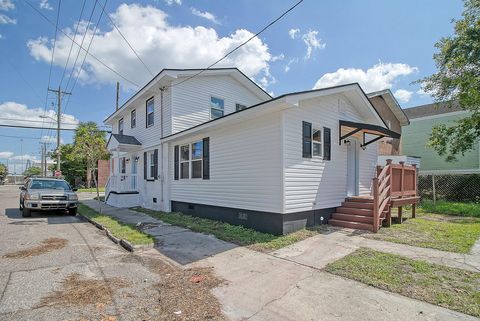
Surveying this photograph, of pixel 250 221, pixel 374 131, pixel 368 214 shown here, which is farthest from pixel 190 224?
pixel 374 131

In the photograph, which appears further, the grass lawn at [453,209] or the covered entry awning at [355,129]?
the grass lawn at [453,209]

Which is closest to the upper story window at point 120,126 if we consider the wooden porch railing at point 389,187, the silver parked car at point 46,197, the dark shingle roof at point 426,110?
the silver parked car at point 46,197

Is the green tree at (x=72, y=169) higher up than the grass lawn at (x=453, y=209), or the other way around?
the green tree at (x=72, y=169)

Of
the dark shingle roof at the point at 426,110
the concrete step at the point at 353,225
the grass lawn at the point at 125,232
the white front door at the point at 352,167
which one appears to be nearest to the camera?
the grass lawn at the point at 125,232

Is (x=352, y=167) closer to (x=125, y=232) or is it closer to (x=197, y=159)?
(x=197, y=159)

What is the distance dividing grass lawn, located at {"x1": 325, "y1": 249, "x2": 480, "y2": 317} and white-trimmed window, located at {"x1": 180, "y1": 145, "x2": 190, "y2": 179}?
7.22 metres

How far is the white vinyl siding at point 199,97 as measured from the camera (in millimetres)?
11977

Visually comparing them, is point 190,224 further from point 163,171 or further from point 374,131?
point 374,131

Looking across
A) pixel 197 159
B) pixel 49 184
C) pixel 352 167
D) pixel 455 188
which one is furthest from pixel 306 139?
pixel 455 188

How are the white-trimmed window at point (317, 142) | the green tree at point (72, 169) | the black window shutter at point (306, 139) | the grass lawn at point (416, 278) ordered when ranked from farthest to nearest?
the green tree at point (72, 169)
the white-trimmed window at point (317, 142)
the black window shutter at point (306, 139)
the grass lawn at point (416, 278)

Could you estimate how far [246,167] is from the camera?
817 cm

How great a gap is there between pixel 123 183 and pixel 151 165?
7.88 ft

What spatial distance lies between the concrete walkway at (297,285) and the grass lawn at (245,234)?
26 cm

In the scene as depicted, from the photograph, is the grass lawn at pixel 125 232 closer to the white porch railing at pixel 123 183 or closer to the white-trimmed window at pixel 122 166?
the white porch railing at pixel 123 183
